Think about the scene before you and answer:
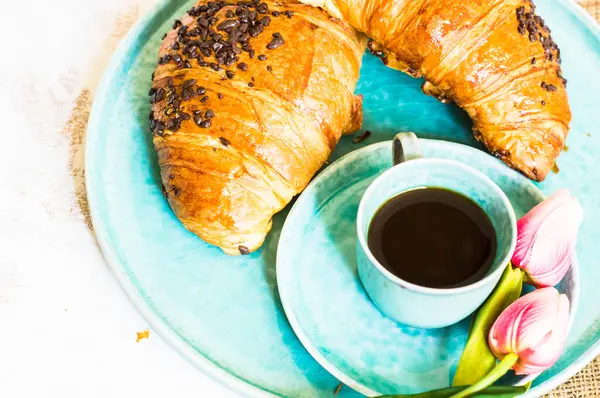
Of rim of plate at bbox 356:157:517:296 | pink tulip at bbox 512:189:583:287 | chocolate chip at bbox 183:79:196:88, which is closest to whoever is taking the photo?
rim of plate at bbox 356:157:517:296

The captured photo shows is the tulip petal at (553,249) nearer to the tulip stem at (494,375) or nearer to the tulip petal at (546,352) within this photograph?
the tulip petal at (546,352)

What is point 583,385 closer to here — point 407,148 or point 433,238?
point 433,238

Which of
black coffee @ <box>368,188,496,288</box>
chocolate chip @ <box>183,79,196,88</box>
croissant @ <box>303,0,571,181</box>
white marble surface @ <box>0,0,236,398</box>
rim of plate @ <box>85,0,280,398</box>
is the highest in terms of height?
croissant @ <box>303,0,571,181</box>

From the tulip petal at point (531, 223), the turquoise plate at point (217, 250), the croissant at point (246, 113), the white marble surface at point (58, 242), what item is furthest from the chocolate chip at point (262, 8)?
the tulip petal at point (531, 223)

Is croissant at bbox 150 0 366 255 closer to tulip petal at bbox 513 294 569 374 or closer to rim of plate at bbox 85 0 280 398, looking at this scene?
rim of plate at bbox 85 0 280 398

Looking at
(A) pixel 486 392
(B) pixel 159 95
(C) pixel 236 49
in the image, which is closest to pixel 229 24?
(C) pixel 236 49

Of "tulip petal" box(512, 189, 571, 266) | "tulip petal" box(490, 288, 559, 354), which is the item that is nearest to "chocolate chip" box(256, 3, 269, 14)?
"tulip petal" box(512, 189, 571, 266)
